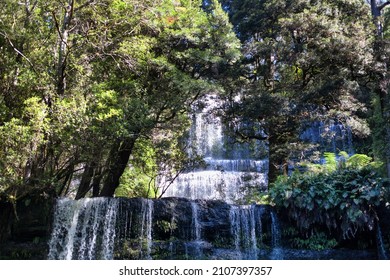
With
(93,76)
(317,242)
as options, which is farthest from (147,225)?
(317,242)

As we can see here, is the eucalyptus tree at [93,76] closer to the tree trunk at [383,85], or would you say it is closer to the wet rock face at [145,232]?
the wet rock face at [145,232]

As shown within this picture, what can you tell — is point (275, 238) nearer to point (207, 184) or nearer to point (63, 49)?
point (207, 184)

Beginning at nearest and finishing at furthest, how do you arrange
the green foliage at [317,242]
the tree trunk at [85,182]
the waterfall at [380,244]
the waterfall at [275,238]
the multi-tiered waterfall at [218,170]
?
the waterfall at [380,244], the green foliage at [317,242], the waterfall at [275,238], the tree trunk at [85,182], the multi-tiered waterfall at [218,170]

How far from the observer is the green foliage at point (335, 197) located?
9.04 metres

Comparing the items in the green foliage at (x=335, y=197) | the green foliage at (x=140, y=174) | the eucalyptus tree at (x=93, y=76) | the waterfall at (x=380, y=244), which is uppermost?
the eucalyptus tree at (x=93, y=76)

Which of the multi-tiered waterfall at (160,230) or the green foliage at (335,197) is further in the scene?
the multi-tiered waterfall at (160,230)

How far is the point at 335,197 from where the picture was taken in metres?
9.26

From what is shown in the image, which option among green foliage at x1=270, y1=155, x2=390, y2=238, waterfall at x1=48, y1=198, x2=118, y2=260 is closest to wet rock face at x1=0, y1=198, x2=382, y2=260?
waterfall at x1=48, y1=198, x2=118, y2=260

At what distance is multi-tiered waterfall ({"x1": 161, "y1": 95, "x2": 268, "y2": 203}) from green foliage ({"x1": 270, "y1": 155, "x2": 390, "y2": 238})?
315 centimetres

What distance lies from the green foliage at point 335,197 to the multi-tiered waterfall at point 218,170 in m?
3.15

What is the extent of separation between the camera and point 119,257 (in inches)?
358

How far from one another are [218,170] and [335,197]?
6.92m

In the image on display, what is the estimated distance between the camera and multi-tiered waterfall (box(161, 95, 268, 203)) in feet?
45.8

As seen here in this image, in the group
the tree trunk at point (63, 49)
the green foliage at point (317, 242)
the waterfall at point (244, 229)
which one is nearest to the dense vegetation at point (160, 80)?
the tree trunk at point (63, 49)
